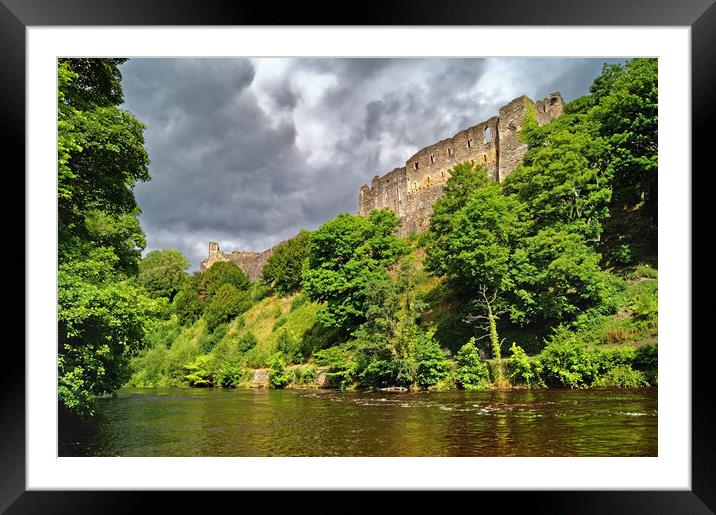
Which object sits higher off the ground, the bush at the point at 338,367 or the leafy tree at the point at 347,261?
the leafy tree at the point at 347,261

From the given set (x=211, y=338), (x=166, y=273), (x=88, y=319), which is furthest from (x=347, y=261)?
(x=88, y=319)

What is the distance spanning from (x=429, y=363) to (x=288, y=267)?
45.2ft

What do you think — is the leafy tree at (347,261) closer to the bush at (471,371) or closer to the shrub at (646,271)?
the bush at (471,371)

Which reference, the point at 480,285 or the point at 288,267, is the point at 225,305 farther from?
the point at 480,285

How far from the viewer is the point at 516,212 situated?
562 inches

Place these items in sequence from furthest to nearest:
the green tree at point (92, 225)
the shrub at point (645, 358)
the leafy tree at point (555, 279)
Answer: 1. the leafy tree at point (555, 279)
2. the shrub at point (645, 358)
3. the green tree at point (92, 225)

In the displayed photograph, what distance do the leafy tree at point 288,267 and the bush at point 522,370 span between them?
14175mm

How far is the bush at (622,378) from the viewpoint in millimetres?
9805

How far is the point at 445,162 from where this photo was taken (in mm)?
26719

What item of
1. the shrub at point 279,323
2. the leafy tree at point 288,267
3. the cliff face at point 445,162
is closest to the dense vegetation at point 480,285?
the shrub at point 279,323
